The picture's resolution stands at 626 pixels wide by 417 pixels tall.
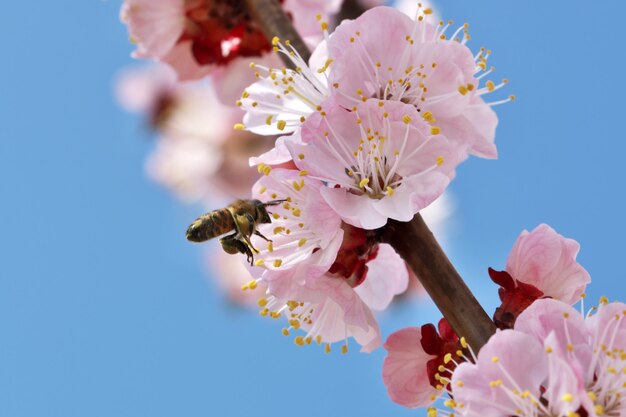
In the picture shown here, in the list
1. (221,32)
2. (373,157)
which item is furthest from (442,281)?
(221,32)

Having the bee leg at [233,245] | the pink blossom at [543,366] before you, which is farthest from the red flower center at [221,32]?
the pink blossom at [543,366]

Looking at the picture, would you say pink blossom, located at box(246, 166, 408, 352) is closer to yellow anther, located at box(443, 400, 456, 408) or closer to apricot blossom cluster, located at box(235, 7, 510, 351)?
apricot blossom cluster, located at box(235, 7, 510, 351)

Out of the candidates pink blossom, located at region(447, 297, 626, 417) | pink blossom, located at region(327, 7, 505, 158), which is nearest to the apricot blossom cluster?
pink blossom, located at region(327, 7, 505, 158)

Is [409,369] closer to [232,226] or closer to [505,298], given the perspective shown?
[505,298]

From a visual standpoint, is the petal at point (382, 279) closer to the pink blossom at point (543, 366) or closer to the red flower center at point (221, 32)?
the pink blossom at point (543, 366)

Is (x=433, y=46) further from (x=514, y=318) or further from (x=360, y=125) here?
(x=514, y=318)
